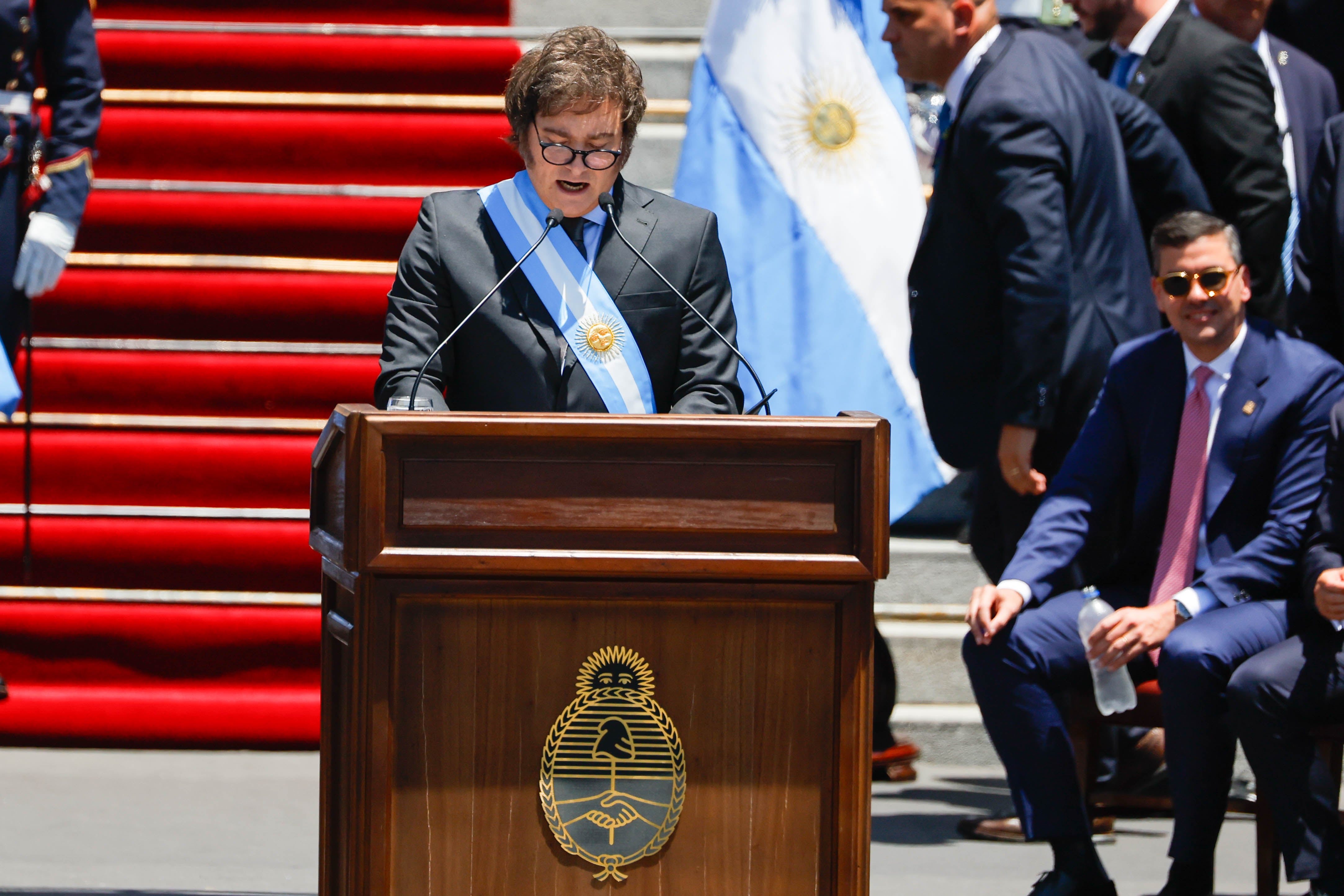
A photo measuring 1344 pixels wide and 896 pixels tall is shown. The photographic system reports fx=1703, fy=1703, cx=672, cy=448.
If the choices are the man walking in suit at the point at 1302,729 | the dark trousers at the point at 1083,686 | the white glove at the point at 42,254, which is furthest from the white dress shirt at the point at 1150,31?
the white glove at the point at 42,254

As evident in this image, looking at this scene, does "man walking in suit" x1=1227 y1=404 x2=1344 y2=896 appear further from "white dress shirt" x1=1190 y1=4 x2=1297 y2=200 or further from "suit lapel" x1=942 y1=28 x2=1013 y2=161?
"white dress shirt" x1=1190 y1=4 x2=1297 y2=200

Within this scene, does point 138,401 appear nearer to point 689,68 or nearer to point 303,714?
point 303,714

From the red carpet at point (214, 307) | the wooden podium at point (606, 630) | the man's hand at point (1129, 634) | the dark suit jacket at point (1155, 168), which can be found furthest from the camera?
the red carpet at point (214, 307)

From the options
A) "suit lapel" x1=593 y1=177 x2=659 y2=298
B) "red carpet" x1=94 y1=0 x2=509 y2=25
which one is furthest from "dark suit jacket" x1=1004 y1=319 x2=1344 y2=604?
"red carpet" x1=94 y1=0 x2=509 y2=25

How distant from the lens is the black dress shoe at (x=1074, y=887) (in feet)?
9.50

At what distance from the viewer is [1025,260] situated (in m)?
3.35

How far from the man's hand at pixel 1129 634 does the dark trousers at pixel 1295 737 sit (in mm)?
202

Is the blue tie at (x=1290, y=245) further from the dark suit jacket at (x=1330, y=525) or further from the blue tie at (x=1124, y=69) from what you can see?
the dark suit jacket at (x=1330, y=525)

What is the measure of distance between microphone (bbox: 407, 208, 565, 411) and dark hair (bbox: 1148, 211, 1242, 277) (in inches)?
53.5

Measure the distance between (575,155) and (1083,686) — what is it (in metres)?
1.47

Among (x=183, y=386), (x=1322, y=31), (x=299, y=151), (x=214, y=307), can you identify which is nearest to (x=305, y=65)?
(x=299, y=151)

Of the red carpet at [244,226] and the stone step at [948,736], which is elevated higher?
the red carpet at [244,226]

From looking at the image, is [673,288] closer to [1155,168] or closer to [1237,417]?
[1237,417]

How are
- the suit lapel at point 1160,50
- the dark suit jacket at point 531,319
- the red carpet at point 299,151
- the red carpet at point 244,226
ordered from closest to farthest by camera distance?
the dark suit jacket at point 531,319 < the suit lapel at point 1160,50 < the red carpet at point 244,226 < the red carpet at point 299,151
